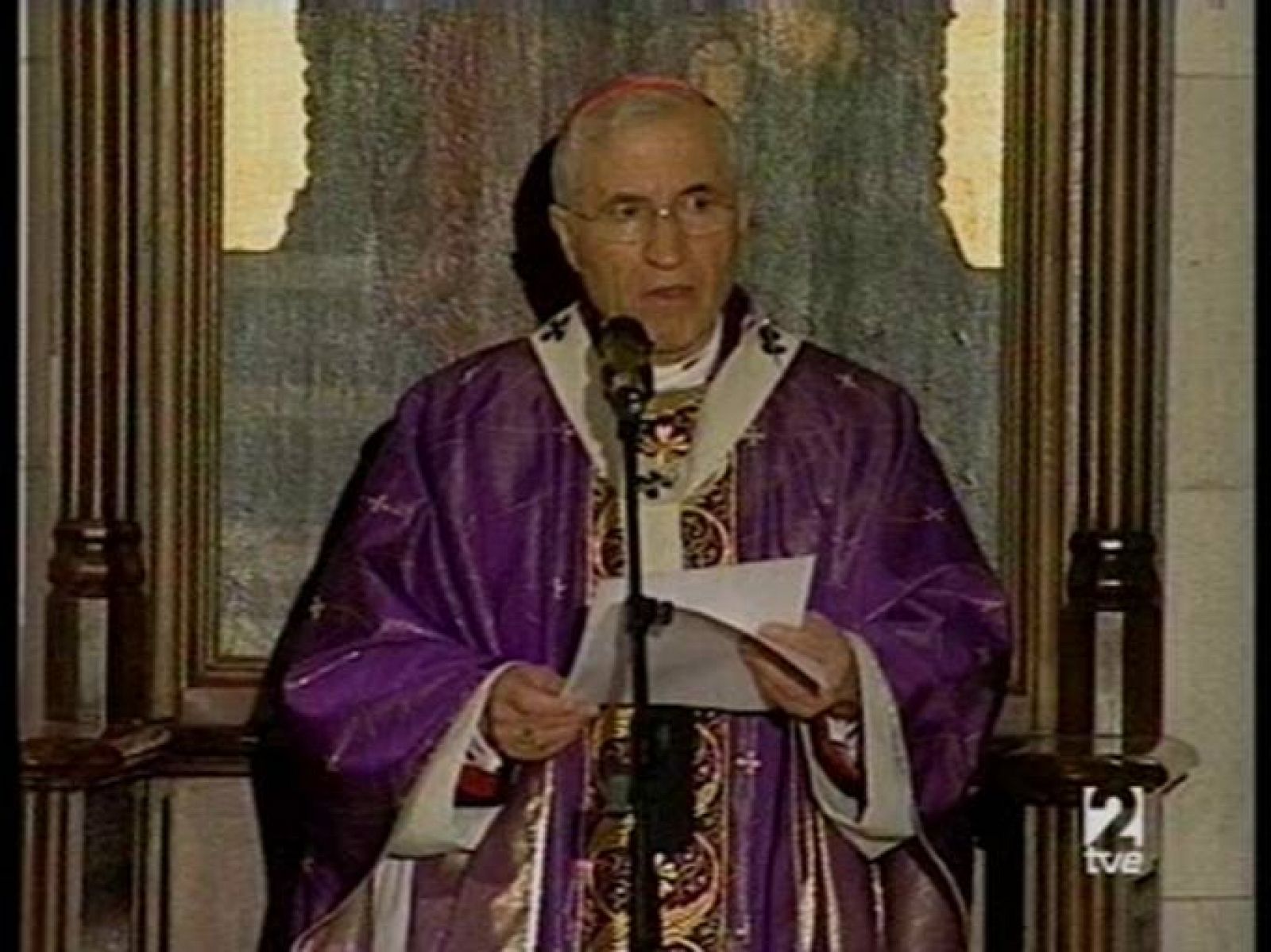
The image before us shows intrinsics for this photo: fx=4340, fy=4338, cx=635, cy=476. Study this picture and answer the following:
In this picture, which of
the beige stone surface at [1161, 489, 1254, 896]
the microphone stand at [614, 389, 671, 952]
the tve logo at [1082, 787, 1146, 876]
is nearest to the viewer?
the microphone stand at [614, 389, 671, 952]

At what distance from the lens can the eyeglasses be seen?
3.32 m

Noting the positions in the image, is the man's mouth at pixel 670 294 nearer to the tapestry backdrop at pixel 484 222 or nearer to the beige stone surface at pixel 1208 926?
the tapestry backdrop at pixel 484 222

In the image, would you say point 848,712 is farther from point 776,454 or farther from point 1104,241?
point 1104,241

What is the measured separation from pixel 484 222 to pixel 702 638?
482 millimetres

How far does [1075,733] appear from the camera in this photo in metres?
3.47

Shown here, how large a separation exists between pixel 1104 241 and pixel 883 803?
51 centimetres

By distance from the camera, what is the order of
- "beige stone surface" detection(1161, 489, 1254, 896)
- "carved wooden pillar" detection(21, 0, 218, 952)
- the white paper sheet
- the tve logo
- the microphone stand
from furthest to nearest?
"beige stone surface" detection(1161, 489, 1254, 896) → "carved wooden pillar" detection(21, 0, 218, 952) → the tve logo → the white paper sheet → the microphone stand

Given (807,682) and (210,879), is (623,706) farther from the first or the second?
(210,879)

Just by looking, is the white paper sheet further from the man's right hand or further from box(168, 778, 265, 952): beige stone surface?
box(168, 778, 265, 952): beige stone surface

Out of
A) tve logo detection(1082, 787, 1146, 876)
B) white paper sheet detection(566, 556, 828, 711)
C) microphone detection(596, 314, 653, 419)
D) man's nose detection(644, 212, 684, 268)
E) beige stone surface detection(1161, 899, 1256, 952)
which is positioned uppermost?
man's nose detection(644, 212, 684, 268)

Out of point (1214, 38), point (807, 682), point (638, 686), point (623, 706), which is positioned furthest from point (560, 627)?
point (1214, 38)

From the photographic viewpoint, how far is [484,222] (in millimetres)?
3508

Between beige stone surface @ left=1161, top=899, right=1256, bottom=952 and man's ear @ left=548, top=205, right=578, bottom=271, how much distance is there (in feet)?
2.39

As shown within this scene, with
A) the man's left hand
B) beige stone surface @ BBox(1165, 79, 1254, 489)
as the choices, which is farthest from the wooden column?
beige stone surface @ BBox(1165, 79, 1254, 489)
